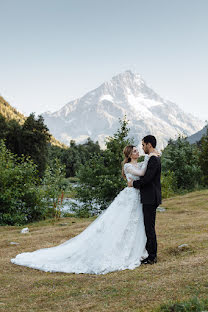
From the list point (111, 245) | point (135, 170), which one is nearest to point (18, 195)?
point (111, 245)

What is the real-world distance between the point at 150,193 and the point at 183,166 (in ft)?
94.1

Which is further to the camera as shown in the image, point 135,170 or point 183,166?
point 183,166

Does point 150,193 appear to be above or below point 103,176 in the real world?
below

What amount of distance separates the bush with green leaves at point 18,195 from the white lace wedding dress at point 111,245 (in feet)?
32.2

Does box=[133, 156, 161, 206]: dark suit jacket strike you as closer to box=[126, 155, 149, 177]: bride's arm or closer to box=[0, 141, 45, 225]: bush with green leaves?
box=[126, 155, 149, 177]: bride's arm

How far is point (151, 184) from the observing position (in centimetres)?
728

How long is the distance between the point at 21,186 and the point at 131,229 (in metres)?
12.0

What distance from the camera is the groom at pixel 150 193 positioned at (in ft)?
23.4

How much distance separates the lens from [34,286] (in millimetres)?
6391

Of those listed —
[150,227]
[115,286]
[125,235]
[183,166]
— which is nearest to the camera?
[115,286]

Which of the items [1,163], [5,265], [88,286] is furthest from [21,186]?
[88,286]

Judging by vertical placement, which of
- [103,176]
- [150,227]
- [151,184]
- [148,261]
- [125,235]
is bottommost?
[148,261]

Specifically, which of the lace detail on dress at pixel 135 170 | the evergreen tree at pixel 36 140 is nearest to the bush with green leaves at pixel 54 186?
the lace detail on dress at pixel 135 170

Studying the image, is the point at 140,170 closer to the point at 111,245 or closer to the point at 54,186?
the point at 111,245
